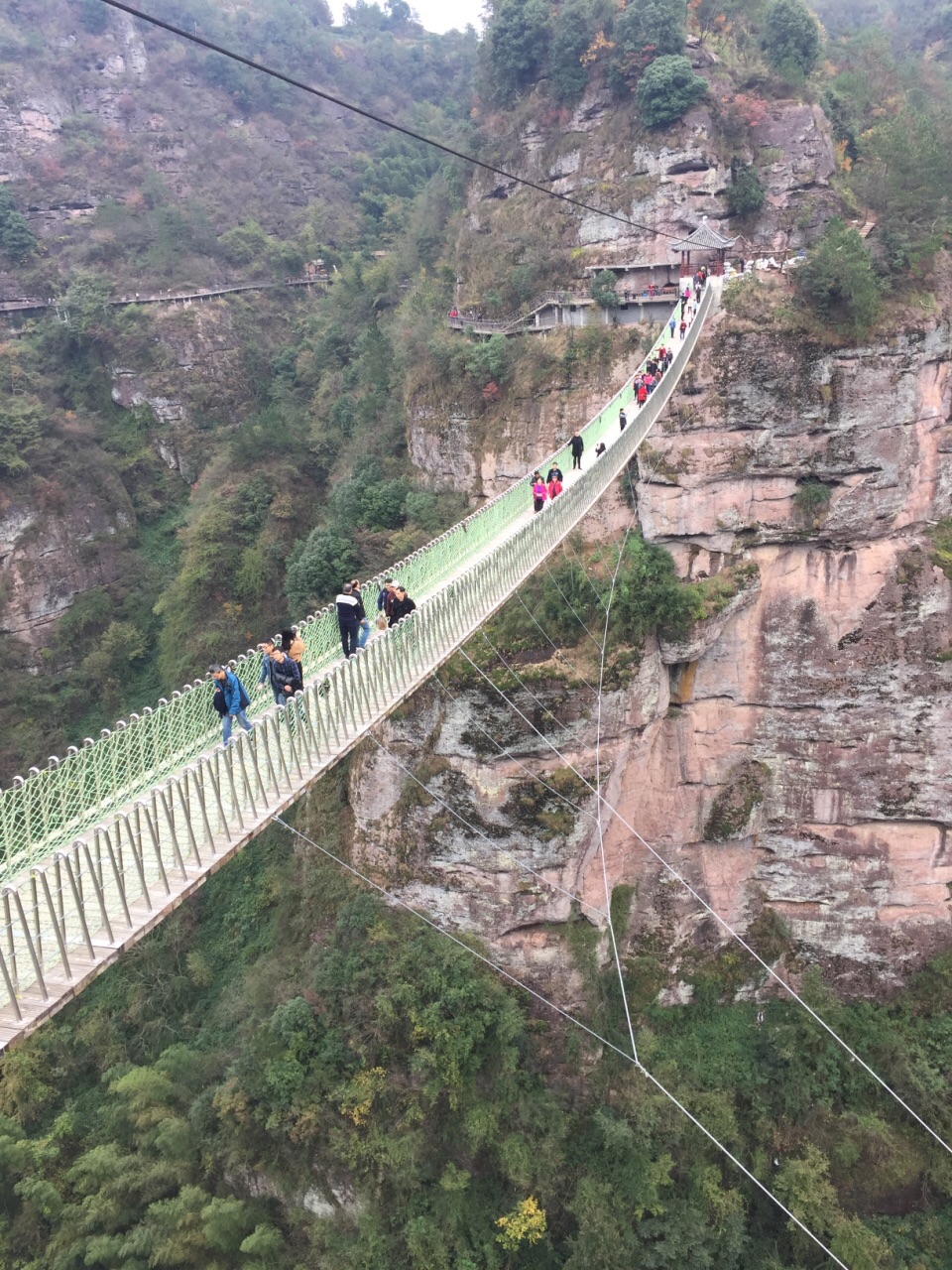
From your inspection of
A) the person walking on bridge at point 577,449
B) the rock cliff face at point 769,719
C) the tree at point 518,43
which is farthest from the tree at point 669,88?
the person walking on bridge at point 577,449

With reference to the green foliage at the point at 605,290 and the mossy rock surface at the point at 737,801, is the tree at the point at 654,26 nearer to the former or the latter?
the green foliage at the point at 605,290

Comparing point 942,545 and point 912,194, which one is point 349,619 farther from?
point 912,194

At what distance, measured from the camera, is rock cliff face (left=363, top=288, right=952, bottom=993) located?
14438 millimetres

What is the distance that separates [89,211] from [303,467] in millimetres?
19006

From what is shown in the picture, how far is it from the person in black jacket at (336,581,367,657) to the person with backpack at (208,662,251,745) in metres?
1.46

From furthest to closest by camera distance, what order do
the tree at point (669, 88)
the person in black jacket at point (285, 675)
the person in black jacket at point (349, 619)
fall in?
the tree at point (669, 88)
the person in black jacket at point (349, 619)
the person in black jacket at point (285, 675)

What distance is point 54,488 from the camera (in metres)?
25.3

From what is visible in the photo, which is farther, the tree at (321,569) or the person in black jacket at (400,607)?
the tree at (321,569)

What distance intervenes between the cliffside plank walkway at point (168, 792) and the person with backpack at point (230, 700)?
0.19m

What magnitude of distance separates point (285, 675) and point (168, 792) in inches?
67.4

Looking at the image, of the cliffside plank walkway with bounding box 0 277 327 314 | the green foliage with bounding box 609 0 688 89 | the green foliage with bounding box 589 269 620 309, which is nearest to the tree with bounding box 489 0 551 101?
the green foliage with bounding box 609 0 688 89

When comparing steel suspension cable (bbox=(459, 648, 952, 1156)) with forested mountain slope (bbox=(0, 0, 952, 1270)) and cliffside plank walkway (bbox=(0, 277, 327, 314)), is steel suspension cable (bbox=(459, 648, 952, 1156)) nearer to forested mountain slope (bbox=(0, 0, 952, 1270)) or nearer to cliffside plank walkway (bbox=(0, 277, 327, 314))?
forested mountain slope (bbox=(0, 0, 952, 1270))

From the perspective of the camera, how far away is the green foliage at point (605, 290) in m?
18.7

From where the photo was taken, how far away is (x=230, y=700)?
658 centimetres
